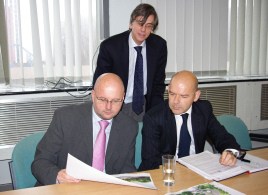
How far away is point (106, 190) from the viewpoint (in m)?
1.37

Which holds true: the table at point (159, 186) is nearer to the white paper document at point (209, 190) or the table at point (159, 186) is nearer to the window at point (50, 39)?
the white paper document at point (209, 190)

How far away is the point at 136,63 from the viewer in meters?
2.70

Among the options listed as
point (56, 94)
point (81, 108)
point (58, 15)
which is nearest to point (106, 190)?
point (81, 108)

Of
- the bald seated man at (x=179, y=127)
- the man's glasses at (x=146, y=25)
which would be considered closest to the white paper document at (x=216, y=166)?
the bald seated man at (x=179, y=127)

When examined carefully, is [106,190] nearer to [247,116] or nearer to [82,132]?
[82,132]

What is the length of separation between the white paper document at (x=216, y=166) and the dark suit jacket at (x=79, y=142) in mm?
337

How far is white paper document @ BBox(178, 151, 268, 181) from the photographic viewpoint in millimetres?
1556

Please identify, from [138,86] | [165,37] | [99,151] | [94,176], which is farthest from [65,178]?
[165,37]

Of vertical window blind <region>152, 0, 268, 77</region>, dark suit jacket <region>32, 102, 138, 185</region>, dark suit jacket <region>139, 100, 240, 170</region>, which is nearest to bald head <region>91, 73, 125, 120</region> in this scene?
dark suit jacket <region>32, 102, 138, 185</region>

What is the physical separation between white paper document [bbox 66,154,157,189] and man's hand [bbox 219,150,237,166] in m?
0.46

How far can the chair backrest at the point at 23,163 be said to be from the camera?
5.41 feet

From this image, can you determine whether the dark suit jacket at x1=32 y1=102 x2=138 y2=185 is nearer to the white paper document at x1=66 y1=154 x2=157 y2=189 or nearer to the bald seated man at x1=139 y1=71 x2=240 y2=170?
the bald seated man at x1=139 y1=71 x2=240 y2=170

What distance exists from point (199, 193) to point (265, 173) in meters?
0.46

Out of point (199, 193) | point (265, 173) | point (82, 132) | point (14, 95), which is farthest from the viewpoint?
point (14, 95)
